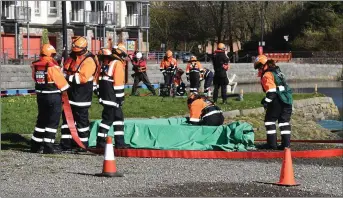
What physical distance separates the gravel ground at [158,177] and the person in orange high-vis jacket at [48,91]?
45 centimetres

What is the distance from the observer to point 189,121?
1752 centimetres

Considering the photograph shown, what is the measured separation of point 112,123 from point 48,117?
119 centimetres

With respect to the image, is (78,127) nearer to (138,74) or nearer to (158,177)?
(158,177)

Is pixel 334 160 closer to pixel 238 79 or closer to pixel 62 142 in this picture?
pixel 62 142

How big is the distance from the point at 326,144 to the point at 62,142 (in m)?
5.92

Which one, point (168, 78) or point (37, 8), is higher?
point (37, 8)

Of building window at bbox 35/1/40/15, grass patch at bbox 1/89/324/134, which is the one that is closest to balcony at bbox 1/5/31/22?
building window at bbox 35/1/40/15

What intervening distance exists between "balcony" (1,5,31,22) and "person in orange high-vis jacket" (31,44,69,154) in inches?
2055

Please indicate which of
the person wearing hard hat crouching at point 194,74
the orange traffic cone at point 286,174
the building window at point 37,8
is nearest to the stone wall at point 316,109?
the person wearing hard hat crouching at point 194,74

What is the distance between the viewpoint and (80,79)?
1469cm

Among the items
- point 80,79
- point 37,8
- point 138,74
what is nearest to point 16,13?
point 37,8

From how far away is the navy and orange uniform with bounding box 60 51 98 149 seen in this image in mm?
14703

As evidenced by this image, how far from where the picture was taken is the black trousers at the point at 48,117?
1470cm

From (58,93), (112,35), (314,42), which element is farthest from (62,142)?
(314,42)
